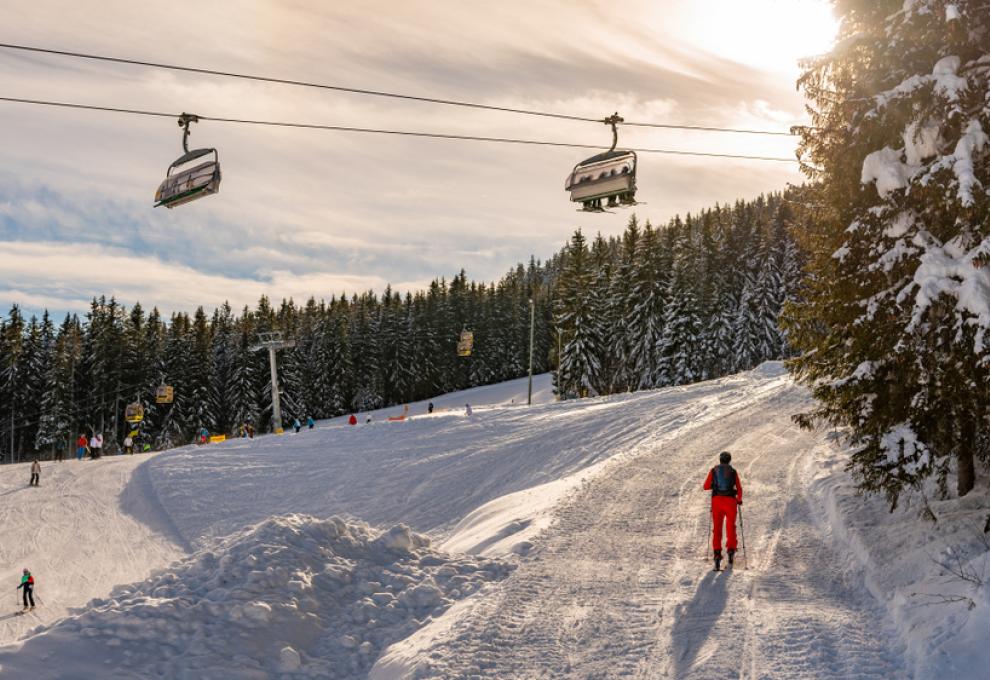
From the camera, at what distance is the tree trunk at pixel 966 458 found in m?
9.53

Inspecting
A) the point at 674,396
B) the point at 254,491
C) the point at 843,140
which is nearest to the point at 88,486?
the point at 254,491

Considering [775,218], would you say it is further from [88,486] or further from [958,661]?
[958,661]

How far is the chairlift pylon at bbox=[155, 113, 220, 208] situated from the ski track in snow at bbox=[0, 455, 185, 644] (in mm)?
10875

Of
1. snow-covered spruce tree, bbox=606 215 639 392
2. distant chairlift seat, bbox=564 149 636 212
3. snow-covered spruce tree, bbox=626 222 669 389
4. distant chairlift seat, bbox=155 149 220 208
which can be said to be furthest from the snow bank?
snow-covered spruce tree, bbox=606 215 639 392

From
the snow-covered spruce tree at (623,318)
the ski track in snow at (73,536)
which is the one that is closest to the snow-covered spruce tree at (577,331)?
the snow-covered spruce tree at (623,318)

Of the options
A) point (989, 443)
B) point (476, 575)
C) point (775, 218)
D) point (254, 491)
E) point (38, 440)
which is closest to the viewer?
point (989, 443)

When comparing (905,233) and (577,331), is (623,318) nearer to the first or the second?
(577,331)

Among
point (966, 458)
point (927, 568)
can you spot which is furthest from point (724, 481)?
point (966, 458)

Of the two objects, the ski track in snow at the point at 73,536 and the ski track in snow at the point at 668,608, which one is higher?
the ski track in snow at the point at 668,608

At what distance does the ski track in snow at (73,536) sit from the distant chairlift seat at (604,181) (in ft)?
49.4

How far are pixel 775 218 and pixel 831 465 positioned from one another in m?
61.9

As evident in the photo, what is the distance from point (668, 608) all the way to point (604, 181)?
8.68m

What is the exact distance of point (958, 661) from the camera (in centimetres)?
631

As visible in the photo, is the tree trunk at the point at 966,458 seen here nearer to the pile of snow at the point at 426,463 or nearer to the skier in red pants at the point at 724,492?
the skier in red pants at the point at 724,492
